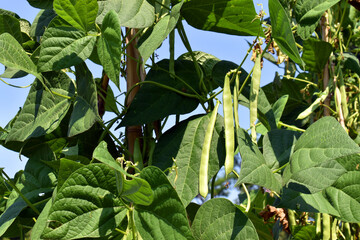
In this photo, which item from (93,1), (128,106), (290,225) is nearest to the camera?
(93,1)

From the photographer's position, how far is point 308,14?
0.79m

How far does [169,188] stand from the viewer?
635mm

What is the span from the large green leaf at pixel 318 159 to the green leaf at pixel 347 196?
19 centimetres

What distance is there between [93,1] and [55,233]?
14.7 inches

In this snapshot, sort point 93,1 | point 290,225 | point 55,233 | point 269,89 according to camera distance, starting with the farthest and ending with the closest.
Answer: point 269,89 < point 290,225 < point 93,1 < point 55,233

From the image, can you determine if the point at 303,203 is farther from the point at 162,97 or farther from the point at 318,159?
the point at 162,97

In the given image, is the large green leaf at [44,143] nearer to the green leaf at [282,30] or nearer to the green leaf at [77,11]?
the green leaf at [77,11]

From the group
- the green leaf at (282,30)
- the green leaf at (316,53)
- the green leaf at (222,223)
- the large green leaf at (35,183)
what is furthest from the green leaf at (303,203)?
the green leaf at (316,53)

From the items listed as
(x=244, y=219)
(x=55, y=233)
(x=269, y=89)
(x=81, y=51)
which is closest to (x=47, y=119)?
(x=81, y=51)

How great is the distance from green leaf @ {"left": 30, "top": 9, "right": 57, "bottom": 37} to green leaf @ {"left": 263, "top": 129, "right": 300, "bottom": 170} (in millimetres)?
521

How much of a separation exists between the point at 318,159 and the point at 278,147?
0.12 m

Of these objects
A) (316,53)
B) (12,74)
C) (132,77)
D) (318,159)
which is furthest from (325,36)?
(12,74)

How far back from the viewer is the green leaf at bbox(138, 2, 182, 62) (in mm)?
693

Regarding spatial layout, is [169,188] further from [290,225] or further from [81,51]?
[290,225]
